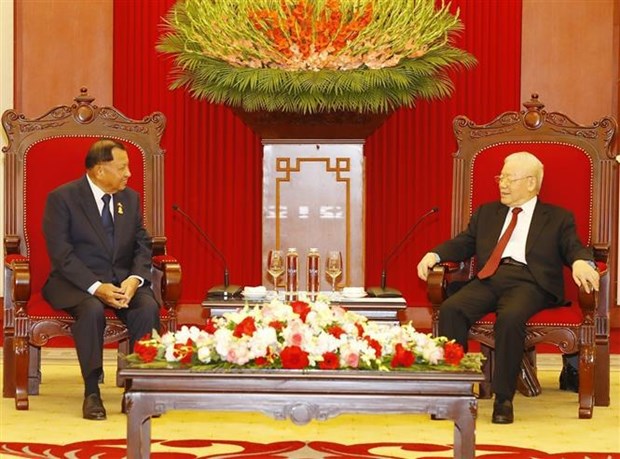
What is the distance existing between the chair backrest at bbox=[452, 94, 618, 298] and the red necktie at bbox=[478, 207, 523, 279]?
0.35 m

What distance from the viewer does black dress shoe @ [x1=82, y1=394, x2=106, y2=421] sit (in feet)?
17.9

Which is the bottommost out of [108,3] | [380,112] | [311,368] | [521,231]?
[311,368]

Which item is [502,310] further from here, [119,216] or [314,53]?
[119,216]

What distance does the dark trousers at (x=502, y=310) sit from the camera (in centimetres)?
563

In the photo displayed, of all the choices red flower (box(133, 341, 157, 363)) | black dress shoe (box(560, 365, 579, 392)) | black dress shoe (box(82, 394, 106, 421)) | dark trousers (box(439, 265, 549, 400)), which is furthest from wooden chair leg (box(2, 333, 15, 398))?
black dress shoe (box(560, 365, 579, 392))

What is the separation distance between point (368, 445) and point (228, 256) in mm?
3387

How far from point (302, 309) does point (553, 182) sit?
240 centimetres

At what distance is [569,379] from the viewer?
636cm

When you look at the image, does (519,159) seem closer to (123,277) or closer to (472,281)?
(472,281)

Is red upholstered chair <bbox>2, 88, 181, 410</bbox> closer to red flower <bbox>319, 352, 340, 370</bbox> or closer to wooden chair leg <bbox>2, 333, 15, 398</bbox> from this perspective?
wooden chair leg <bbox>2, 333, 15, 398</bbox>

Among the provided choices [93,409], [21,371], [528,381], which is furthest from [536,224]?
[21,371]

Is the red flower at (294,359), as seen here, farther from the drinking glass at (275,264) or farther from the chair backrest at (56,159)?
the chair backrest at (56,159)

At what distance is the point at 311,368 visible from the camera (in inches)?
162

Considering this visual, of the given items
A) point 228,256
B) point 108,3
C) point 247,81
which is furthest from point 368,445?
point 108,3
